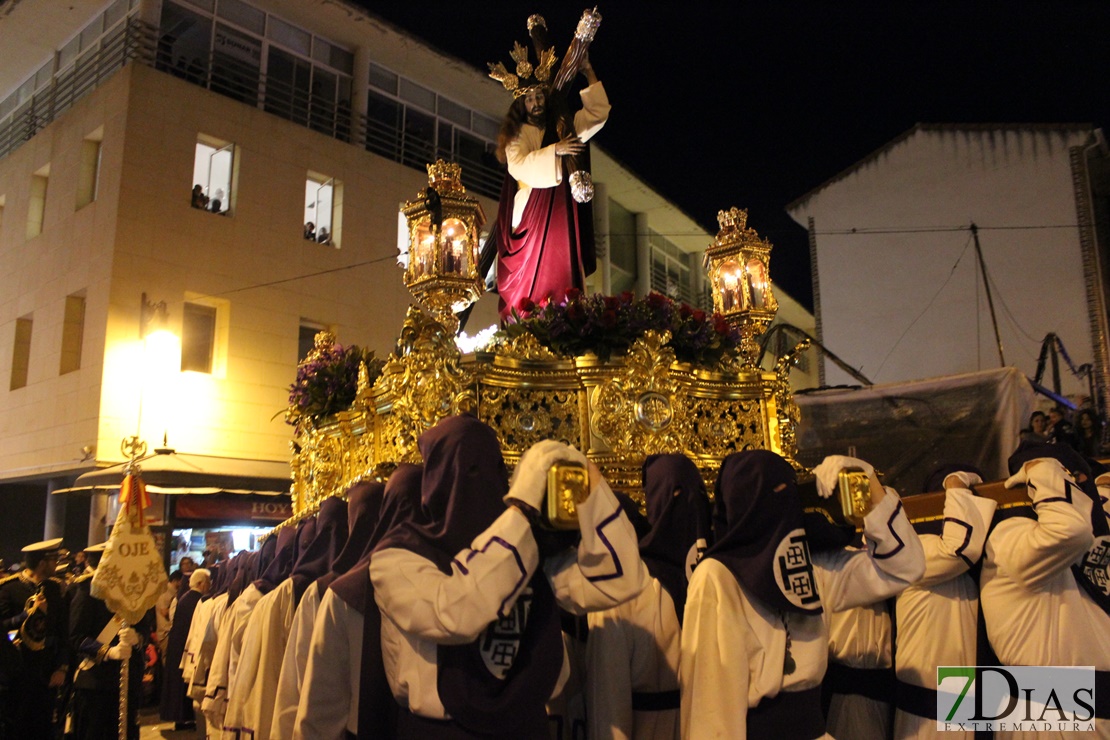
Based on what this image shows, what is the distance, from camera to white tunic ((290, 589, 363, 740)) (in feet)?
11.5

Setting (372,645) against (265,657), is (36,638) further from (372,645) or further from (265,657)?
(372,645)

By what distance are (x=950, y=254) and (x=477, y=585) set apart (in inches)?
574

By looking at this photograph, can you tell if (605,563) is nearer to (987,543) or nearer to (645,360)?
(987,543)

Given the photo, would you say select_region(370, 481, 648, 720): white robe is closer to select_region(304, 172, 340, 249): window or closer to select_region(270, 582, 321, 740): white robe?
select_region(270, 582, 321, 740): white robe

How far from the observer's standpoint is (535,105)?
704cm

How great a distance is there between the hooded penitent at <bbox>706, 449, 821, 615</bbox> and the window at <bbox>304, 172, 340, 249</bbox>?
1392cm

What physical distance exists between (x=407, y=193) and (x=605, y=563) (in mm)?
15389

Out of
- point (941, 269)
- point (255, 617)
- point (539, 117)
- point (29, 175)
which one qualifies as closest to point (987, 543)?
point (255, 617)

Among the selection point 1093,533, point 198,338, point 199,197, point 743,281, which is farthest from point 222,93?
point 1093,533

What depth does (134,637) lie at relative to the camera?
7238mm

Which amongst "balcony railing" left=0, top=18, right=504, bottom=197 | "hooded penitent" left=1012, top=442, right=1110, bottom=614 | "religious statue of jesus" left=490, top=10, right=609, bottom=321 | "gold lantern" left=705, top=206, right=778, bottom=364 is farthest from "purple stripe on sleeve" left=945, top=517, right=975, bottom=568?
"balcony railing" left=0, top=18, right=504, bottom=197

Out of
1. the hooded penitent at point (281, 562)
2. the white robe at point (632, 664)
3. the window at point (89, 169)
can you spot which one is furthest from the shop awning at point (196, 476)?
the white robe at point (632, 664)

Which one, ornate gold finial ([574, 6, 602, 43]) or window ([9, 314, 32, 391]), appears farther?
window ([9, 314, 32, 391])

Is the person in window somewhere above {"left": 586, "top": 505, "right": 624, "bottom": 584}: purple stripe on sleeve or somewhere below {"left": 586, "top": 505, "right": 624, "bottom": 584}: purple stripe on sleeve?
above
